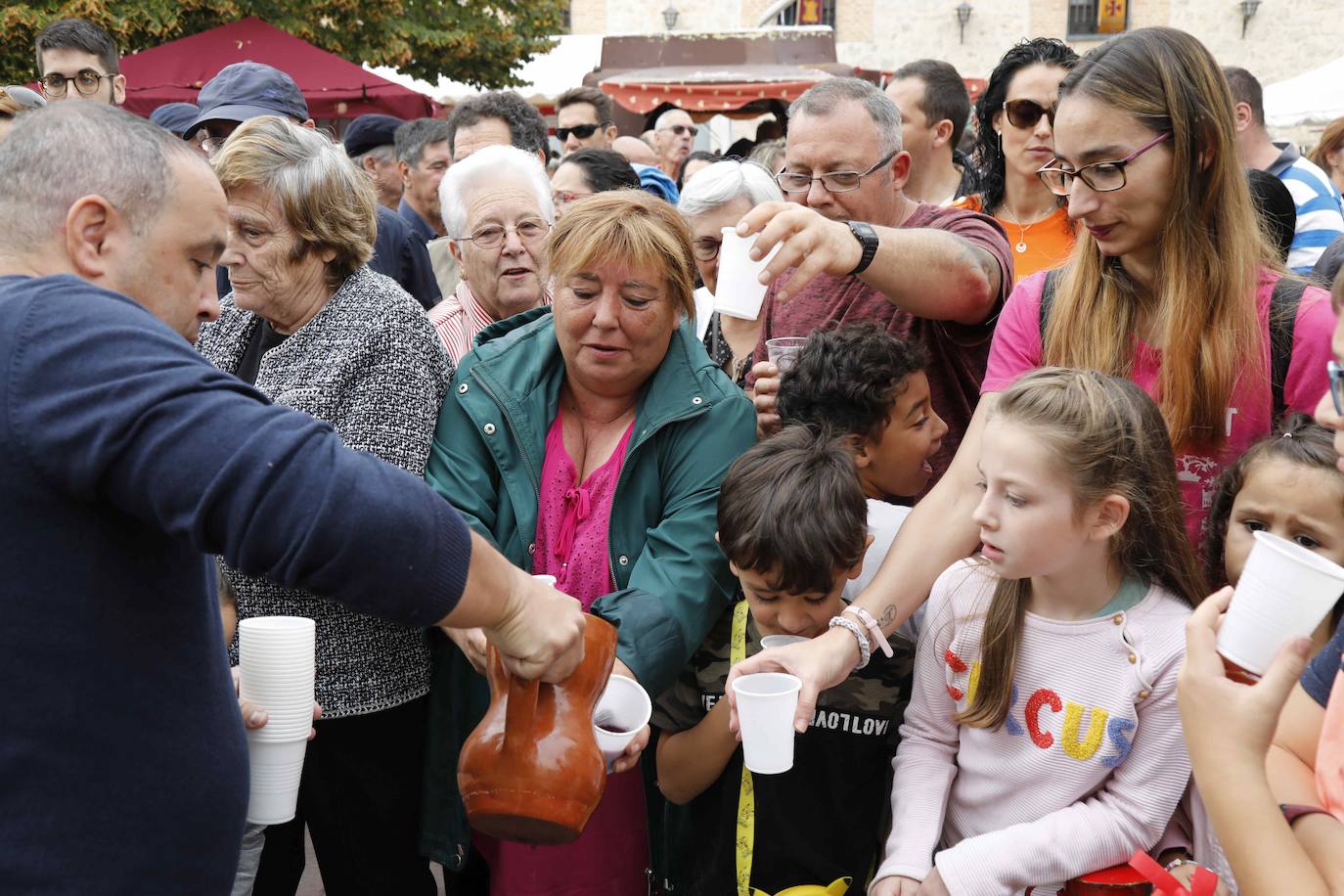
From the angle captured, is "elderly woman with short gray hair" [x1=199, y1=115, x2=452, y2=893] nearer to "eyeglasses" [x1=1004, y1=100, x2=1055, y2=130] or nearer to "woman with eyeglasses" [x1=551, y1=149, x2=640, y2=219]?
"woman with eyeglasses" [x1=551, y1=149, x2=640, y2=219]

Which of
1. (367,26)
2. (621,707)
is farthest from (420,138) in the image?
(367,26)

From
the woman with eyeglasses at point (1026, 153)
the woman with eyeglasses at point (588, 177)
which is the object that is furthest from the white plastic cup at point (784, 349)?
the woman with eyeglasses at point (588, 177)

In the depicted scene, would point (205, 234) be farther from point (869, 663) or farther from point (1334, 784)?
point (1334, 784)

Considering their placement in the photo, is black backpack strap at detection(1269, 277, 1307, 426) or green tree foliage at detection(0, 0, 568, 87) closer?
black backpack strap at detection(1269, 277, 1307, 426)

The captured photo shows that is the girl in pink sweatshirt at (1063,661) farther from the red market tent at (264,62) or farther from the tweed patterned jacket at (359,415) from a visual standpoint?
the red market tent at (264,62)

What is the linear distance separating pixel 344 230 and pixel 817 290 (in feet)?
4.17

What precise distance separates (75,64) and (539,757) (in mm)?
5524

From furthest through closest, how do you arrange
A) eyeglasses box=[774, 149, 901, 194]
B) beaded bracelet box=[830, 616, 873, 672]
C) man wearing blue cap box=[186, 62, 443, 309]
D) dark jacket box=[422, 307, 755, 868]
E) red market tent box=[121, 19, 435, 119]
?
red market tent box=[121, 19, 435, 119], man wearing blue cap box=[186, 62, 443, 309], eyeglasses box=[774, 149, 901, 194], dark jacket box=[422, 307, 755, 868], beaded bracelet box=[830, 616, 873, 672]

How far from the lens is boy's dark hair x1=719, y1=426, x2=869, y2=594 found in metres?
2.44

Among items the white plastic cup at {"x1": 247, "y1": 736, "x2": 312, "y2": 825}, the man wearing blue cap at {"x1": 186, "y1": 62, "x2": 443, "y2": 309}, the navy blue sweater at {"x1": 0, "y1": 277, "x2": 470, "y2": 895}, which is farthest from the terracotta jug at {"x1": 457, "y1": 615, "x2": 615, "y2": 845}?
the man wearing blue cap at {"x1": 186, "y1": 62, "x2": 443, "y2": 309}

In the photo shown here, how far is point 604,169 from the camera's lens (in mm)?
5156

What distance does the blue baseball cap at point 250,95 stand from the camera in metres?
5.24

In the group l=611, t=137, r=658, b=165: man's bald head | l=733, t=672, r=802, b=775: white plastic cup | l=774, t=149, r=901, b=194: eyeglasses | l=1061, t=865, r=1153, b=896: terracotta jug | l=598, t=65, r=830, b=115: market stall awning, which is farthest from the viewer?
l=598, t=65, r=830, b=115: market stall awning

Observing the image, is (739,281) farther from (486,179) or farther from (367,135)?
(367,135)
